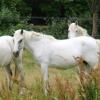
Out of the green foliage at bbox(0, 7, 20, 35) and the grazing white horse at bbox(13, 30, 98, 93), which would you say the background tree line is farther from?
the grazing white horse at bbox(13, 30, 98, 93)

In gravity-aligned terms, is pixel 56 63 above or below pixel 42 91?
below

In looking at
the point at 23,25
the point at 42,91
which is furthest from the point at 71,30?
the point at 23,25

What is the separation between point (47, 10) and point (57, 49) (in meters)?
17.0

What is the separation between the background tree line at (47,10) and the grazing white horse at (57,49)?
31.3 feet

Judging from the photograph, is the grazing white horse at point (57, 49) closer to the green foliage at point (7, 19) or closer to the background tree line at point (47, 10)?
the green foliage at point (7, 19)

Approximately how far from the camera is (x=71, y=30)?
34.9 ft

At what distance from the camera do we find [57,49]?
8.70 metres

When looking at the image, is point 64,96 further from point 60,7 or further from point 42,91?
point 60,7

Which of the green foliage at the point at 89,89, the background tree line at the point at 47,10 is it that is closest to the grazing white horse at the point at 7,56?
the green foliage at the point at 89,89

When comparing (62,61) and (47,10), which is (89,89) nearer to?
(62,61)

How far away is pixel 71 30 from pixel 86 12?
1361cm

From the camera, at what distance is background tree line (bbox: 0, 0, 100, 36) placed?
1864 centimetres

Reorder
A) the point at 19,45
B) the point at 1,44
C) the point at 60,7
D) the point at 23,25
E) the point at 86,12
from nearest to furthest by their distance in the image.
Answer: the point at 19,45 → the point at 1,44 → the point at 23,25 → the point at 86,12 → the point at 60,7

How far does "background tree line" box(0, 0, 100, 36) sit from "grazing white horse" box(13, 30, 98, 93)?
31.3 feet
